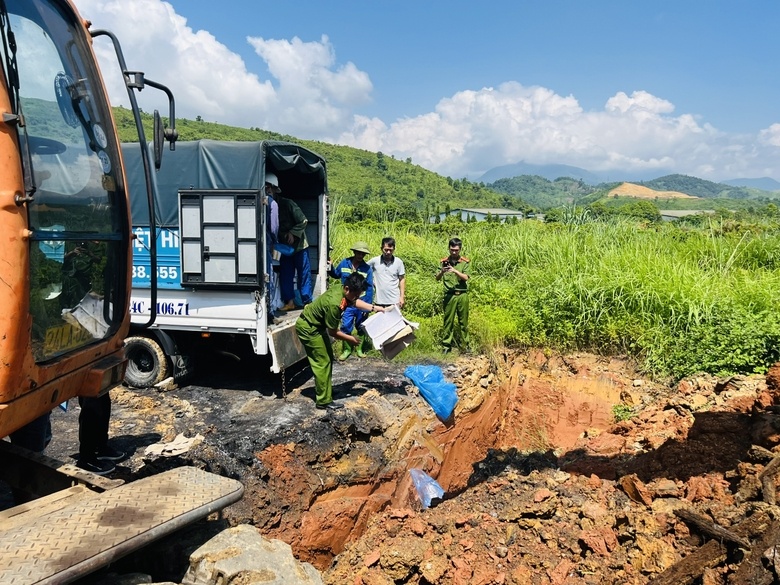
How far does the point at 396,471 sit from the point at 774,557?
3274mm

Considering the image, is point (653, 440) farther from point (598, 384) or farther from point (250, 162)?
point (250, 162)

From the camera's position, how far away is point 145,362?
633cm

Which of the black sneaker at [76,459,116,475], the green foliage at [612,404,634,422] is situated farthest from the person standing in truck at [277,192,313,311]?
the green foliage at [612,404,634,422]

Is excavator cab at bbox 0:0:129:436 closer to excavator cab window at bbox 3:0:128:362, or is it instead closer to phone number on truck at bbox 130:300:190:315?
excavator cab window at bbox 3:0:128:362

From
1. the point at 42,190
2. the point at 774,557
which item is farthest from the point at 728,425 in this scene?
the point at 42,190

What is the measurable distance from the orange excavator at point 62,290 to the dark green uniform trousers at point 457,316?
5448 mm

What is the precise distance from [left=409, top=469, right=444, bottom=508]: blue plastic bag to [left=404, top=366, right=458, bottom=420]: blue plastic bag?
77cm

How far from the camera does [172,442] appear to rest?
4.85 meters

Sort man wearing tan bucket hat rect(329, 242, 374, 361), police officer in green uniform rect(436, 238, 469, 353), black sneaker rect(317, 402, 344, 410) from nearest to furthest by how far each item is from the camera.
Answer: black sneaker rect(317, 402, 344, 410)
man wearing tan bucket hat rect(329, 242, 374, 361)
police officer in green uniform rect(436, 238, 469, 353)

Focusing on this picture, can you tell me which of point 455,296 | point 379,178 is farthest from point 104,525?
point 379,178

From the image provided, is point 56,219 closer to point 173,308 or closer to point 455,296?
point 173,308

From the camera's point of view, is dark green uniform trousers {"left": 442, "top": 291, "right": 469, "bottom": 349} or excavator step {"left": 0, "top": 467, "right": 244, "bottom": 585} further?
dark green uniform trousers {"left": 442, "top": 291, "right": 469, "bottom": 349}

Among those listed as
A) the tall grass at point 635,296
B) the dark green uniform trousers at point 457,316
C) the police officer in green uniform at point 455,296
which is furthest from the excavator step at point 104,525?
the tall grass at point 635,296

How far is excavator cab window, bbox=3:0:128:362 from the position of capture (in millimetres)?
2379
